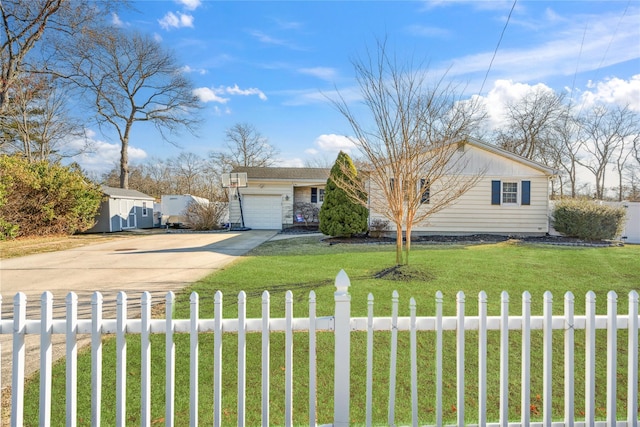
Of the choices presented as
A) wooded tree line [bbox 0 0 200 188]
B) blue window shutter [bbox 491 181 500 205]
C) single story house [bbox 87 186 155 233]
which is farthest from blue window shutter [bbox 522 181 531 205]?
single story house [bbox 87 186 155 233]

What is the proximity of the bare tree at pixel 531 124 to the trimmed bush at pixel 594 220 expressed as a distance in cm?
1655

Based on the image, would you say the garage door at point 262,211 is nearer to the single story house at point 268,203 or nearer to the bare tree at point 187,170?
the single story house at point 268,203

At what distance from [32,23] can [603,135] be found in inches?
1399

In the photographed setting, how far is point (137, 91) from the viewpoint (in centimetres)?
2453

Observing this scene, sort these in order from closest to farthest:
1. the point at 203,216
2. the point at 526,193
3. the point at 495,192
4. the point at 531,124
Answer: the point at 526,193
the point at 495,192
the point at 203,216
the point at 531,124

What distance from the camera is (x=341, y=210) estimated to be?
40.6 ft

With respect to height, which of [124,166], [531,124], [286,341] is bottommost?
[286,341]

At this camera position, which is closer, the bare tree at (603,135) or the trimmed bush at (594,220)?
the trimmed bush at (594,220)

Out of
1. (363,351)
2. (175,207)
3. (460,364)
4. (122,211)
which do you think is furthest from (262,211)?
(460,364)

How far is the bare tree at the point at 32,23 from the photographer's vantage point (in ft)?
46.5

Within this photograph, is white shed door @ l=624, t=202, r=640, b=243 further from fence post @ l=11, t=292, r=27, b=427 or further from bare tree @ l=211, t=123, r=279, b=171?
bare tree @ l=211, t=123, r=279, b=171

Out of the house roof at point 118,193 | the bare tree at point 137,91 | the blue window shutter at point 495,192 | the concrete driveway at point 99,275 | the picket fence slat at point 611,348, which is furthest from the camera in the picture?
the bare tree at point 137,91

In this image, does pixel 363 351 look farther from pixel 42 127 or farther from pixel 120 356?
pixel 42 127

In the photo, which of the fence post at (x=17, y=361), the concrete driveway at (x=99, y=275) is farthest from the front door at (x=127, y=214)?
the fence post at (x=17, y=361)
